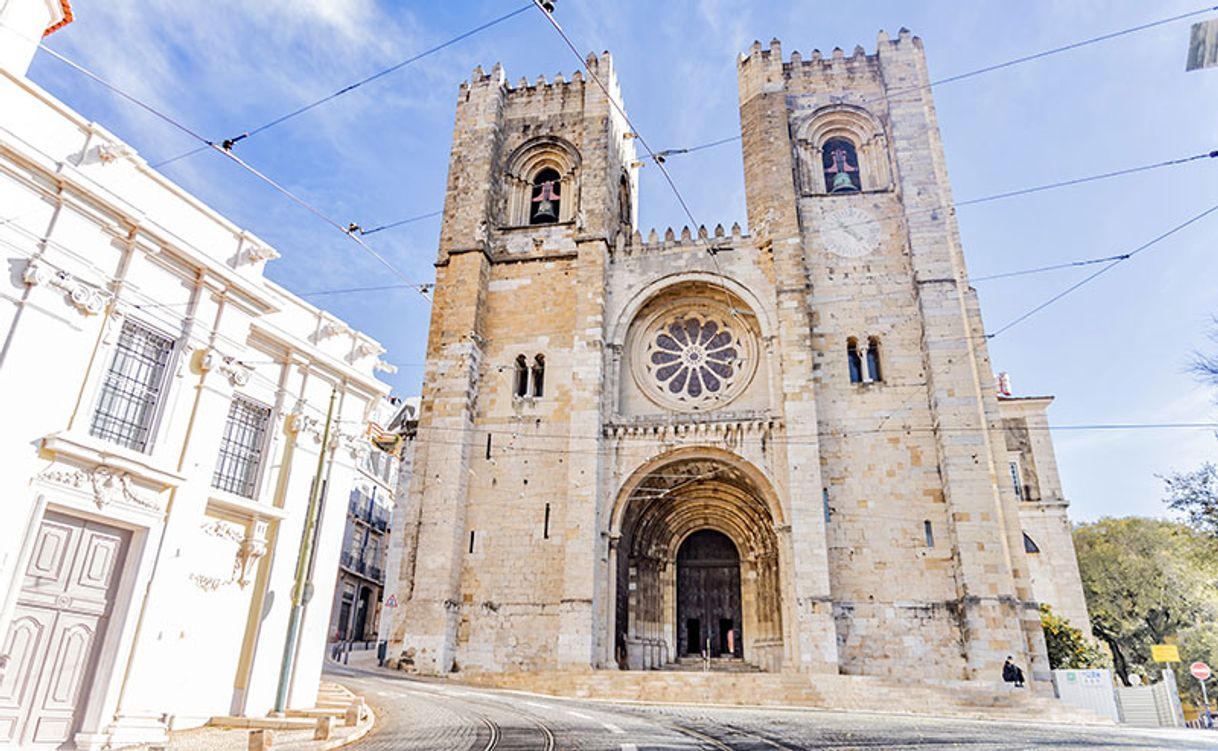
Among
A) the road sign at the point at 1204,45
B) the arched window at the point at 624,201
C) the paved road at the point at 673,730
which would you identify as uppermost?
the arched window at the point at 624,201

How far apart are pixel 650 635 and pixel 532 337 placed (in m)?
9.40

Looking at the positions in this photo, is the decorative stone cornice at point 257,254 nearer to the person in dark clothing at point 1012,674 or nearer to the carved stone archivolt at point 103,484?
the carved stone archivolt at point 103,484

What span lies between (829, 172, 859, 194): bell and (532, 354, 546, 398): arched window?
10.2 m

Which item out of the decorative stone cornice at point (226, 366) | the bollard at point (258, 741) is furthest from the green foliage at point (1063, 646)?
→ the decorative stone cornice at point (226, 366)

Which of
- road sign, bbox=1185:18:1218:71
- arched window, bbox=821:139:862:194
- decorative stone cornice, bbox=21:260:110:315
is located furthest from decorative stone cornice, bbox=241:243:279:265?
arched window, bbox=821:139:862:194

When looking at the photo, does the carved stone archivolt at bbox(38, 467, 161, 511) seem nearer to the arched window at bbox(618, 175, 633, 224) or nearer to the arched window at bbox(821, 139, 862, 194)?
the arched window at bbox(618, 175, 633, 224)

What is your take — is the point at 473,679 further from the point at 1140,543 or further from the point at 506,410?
the point at 1140,543

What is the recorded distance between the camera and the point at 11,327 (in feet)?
23.8

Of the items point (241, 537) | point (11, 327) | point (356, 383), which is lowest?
point (241, 537)

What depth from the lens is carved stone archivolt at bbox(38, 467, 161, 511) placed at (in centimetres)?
754

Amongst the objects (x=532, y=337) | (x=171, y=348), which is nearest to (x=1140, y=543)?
(x=532, y=337)

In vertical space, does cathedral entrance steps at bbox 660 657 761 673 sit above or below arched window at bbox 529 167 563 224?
below

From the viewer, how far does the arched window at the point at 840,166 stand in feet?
72.9

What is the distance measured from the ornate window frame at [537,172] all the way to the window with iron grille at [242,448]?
14.7m
